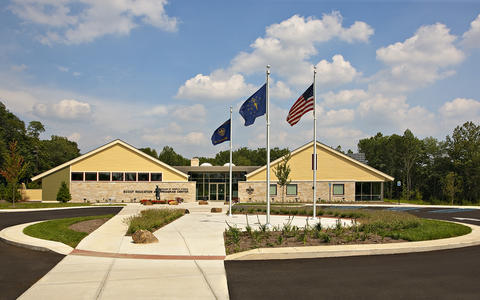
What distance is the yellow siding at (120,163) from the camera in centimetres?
4600

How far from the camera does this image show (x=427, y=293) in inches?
309

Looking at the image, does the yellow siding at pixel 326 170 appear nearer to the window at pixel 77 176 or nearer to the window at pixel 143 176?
the window at pixel 143 176

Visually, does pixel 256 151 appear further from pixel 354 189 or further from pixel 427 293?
pixel 427 293

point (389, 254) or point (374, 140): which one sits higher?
point (374, 140)

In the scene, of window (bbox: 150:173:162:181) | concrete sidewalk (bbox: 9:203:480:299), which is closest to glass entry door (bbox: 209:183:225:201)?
window (bbox: 150:173:162:181)

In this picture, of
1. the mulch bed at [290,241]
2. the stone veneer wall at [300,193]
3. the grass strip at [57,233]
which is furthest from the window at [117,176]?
the mulch bed at [290,241]

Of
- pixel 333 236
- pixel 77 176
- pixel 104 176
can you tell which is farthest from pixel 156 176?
pixel 333 236

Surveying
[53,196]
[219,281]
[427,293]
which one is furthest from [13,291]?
[53,196]

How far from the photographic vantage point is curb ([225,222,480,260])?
11617mm

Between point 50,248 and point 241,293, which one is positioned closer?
point 241,293

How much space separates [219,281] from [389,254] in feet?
21.3

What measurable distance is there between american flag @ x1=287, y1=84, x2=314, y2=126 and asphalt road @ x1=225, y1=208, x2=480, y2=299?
34.8ft

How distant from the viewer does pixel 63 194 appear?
42875mm

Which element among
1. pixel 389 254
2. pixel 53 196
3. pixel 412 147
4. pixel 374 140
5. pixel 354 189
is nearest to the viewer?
pixel 389 254
